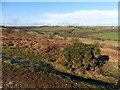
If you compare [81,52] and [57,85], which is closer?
[57,85]

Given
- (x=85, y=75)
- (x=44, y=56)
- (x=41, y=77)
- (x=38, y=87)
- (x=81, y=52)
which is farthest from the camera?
(x=44, y=56)

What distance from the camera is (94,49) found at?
28.8 metres

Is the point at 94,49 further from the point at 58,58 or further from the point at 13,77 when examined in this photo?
the point at 13,77

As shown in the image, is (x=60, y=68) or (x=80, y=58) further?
(x=80, y=58)

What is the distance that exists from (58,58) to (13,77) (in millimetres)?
10996

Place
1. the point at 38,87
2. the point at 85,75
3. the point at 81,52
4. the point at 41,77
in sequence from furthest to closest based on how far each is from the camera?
the point at 81,52, the point at 85,75, the point at 41,77, the point at 38,87

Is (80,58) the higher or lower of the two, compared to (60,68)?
higher

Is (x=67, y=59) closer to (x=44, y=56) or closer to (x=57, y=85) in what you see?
(x=44, y=56)

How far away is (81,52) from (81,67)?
157 cm

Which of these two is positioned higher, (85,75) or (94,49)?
(94,49)

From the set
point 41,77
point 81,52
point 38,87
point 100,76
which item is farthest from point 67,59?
point 38,87

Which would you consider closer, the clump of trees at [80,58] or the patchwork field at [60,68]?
the patchwork field at [60,68]

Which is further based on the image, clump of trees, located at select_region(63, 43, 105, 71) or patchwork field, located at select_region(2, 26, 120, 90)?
clump of trees, located at select_region(63, 43, 105, 71)

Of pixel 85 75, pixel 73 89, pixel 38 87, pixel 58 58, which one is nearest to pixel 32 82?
pixel 38 87
